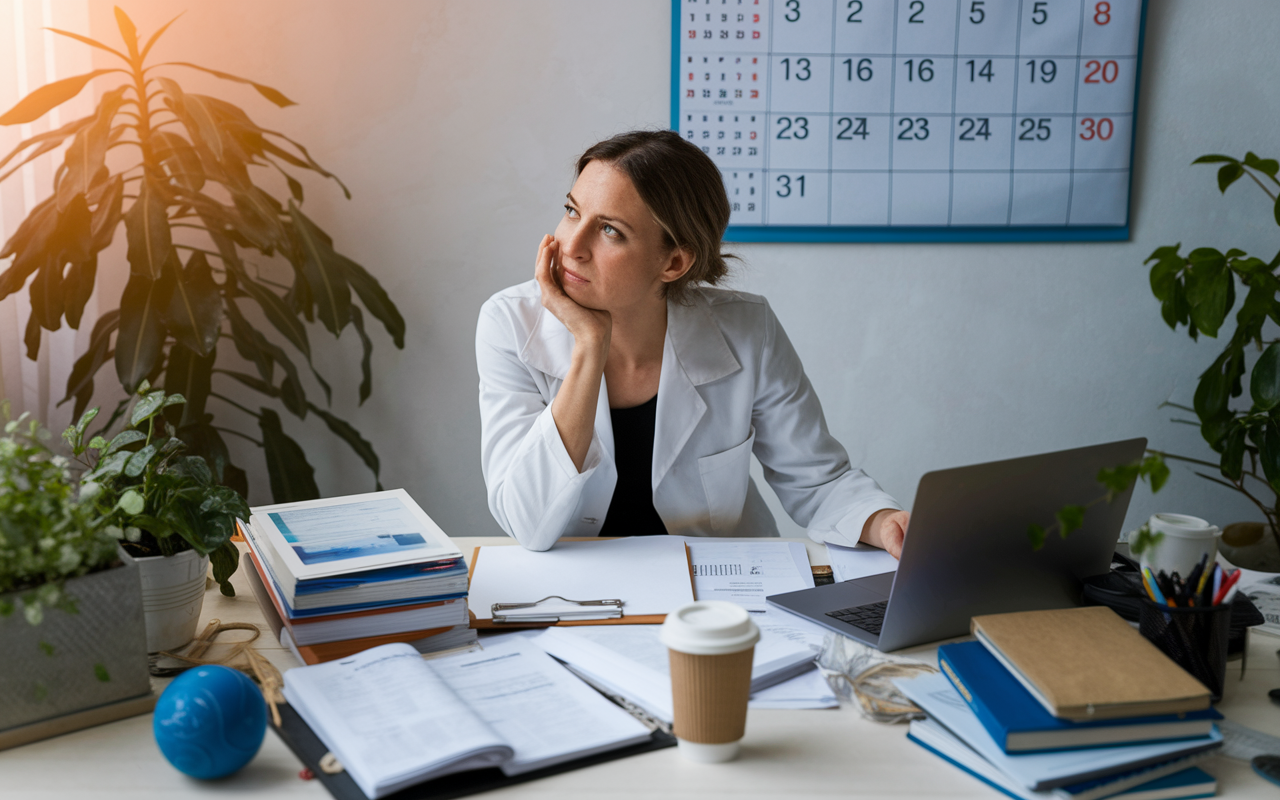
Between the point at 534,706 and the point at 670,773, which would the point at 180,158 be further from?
the point at 670,773

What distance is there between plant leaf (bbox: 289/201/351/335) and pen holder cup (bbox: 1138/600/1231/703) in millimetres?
1750

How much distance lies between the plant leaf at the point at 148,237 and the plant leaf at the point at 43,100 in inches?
9.3

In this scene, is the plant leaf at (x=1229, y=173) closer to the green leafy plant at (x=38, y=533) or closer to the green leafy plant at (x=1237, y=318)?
the green leafy plant at (x=1237, y=318)

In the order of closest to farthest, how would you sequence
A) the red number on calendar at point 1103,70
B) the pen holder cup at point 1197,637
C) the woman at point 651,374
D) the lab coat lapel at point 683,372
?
the pen holder cup at point 1197,637 < the woman at point 651,374 < the lab coat lapel at point 683,372 < the red number on calendar at point 1103,70

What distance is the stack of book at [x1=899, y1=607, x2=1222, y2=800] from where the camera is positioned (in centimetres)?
78

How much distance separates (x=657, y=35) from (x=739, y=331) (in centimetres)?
106

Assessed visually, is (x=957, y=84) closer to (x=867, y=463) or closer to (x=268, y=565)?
(x=867, y=463)

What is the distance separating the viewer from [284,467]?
→ 2.23 m

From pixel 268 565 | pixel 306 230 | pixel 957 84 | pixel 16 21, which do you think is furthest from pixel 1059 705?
pixel 16 21

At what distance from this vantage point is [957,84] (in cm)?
248

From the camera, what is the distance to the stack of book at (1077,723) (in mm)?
783

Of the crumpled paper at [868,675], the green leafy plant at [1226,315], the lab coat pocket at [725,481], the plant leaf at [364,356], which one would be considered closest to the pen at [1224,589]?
the crumpled paper at [868,675]

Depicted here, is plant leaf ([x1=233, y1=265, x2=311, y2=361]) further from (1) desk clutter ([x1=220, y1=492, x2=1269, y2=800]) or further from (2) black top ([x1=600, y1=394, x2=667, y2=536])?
(1) desk clutter ([x1=220, y1=492, x2=1269, y2=800])

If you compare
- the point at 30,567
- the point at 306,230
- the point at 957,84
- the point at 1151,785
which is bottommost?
the point at 1151,785
